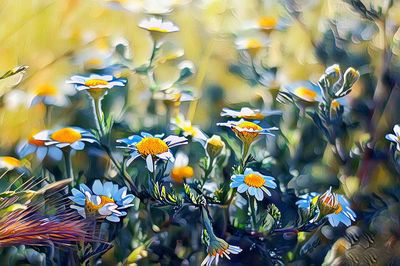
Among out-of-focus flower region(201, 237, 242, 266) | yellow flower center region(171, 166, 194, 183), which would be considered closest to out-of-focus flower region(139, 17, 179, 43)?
yellow flower center region(171, 166, 194, 183)

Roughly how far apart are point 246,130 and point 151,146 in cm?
15

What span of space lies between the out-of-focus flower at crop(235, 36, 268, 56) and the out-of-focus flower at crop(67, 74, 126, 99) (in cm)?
22

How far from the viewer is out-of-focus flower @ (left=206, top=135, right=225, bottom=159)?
3.46 feet

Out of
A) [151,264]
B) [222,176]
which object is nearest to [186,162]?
[222,176]

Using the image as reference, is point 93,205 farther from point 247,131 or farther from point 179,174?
point 247,131

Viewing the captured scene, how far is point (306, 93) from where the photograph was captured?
3.67ft

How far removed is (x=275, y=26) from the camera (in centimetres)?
112

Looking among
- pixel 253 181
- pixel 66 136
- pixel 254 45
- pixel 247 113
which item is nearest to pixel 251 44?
pixel 254 45

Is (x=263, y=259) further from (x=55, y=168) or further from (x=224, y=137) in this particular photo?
(x=55, y=168)

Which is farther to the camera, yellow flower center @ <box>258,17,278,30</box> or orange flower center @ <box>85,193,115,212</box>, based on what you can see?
yellow flower center @ <box>258,17,278,30</box>

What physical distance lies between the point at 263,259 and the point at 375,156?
0.28 metres

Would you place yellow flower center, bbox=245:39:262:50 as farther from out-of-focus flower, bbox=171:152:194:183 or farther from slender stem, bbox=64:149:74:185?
slender stem, bbox=64:149:74:185

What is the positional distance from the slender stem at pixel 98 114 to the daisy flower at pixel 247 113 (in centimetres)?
21

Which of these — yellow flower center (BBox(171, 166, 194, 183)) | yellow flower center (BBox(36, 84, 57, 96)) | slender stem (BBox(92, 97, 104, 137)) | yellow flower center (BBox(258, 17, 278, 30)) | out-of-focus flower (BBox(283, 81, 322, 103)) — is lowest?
yellow flower center (BBox(171, 166, 194, 183))
